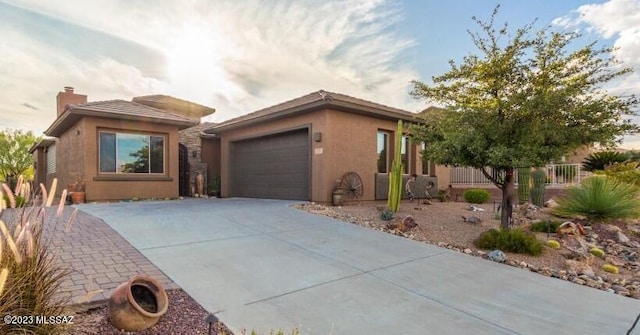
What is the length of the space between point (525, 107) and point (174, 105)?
57.6 ft

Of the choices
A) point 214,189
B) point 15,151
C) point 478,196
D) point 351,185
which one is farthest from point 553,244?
point 15,151

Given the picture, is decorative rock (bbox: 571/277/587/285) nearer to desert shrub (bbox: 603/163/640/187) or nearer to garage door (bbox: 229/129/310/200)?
desert shrub (bbox: 603/163/640/187)

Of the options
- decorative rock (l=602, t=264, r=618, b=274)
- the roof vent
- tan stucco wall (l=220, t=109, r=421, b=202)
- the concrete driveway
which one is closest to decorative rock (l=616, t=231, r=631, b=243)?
decorative rock (l=602, t=264, r=618, b=274)

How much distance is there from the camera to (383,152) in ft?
38.2

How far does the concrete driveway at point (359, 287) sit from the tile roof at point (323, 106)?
4.41 metres

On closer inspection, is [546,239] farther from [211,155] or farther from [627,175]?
[211,155]

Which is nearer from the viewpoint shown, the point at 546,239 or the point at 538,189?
the point at 546,239

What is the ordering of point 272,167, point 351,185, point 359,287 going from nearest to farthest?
point 359,287, point 351,185, point 272,167

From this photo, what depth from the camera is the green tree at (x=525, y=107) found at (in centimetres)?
591

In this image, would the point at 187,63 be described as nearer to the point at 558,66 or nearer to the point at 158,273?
the point at 158,273

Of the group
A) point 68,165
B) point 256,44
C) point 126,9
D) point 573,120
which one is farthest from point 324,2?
point 68,165

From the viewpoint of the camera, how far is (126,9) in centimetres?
788

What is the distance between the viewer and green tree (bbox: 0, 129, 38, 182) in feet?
83.1

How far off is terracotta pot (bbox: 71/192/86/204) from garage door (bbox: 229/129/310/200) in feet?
16.3
